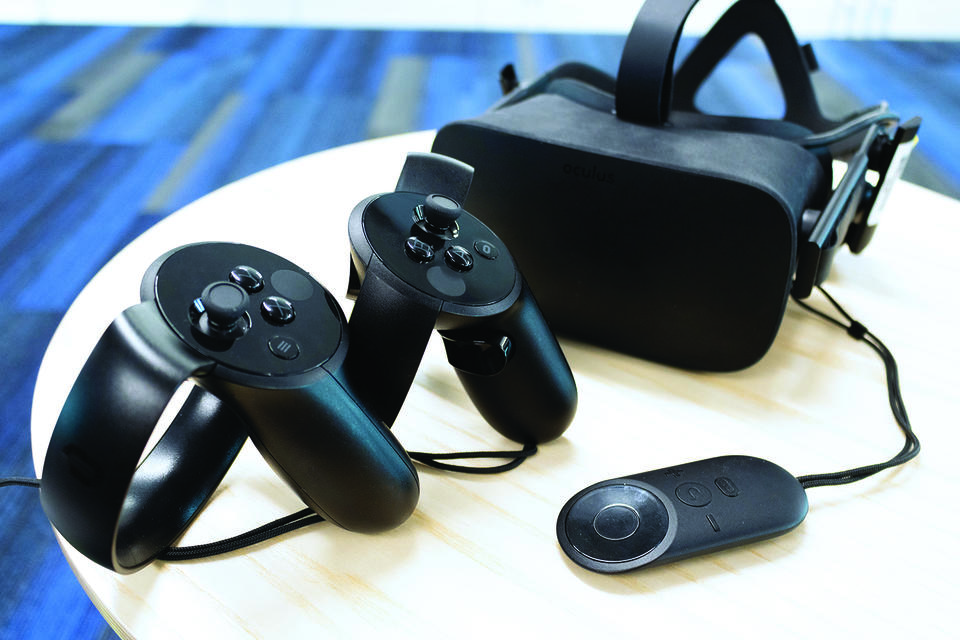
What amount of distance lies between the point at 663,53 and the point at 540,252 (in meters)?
0.17

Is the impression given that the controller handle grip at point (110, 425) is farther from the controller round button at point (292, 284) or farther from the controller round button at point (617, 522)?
the controller round button at point (617, 522)

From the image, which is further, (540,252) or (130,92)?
(130,92)

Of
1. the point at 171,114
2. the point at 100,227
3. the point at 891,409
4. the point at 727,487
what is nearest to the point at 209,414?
the point at 727,487

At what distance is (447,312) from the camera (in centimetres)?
45

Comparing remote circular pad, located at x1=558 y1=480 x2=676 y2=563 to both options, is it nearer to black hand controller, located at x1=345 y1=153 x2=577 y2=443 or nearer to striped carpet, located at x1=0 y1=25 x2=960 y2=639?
black hand controller, located at x1=345 y1=153 x2=577 y2=443

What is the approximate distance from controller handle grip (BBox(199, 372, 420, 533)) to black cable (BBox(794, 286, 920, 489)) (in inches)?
9.8

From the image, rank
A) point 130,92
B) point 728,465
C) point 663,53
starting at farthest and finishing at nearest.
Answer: point 130,92 < point 663,53 < point 728,465

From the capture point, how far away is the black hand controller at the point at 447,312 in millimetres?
449

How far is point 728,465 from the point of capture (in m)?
0.49

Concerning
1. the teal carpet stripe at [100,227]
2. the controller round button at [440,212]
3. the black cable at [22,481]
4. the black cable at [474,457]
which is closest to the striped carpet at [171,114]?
the teal carpet stripe at [100,227]

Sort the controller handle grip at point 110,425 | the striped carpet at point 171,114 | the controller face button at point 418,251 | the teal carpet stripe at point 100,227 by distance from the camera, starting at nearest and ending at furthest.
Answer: the controller handle grip at point 110,425
the controller face button at point 418,251
the striped carpet at point 171,114
the teal carpet stripe at point 100,227

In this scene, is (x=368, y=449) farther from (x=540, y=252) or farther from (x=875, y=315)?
(x=875, y=315)

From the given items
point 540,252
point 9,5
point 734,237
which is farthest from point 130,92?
point 734,237

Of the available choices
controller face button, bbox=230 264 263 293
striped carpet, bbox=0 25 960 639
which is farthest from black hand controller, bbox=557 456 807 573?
striped carpet, bbox=0 25 960 639
